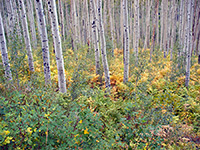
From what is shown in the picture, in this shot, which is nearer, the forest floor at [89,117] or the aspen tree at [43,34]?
the forest floor at [89,117]

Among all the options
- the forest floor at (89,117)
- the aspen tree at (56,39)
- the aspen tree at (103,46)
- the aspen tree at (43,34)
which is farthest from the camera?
the aspen tree at (103,46)

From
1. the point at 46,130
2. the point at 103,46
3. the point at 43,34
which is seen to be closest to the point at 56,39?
the point at 43,34

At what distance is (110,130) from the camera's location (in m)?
4.26

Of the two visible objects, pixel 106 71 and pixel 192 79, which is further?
pixel 192 79

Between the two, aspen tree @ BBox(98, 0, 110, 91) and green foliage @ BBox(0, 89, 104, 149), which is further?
aspen tree @ BBox(98, 0, 110, 91)

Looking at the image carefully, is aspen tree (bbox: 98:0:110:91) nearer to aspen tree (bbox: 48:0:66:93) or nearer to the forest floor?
the forest floor

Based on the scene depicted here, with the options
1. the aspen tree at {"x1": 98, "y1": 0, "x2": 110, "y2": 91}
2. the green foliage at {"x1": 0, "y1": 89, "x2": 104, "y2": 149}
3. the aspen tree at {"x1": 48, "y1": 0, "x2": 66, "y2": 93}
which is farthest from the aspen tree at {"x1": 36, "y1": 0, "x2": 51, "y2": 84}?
the green foliage at {"x1": 0, "y1": 89, "x2": 104, "y2": 149}

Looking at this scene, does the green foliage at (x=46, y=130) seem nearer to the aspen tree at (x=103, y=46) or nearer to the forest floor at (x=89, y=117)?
the forest floor at (x=89, y=117)

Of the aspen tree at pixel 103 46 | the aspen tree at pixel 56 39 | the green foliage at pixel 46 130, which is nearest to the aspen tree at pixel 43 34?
→ the aspen tree at pixel 56 39

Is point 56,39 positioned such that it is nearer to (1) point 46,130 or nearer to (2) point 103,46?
(2) point 103,46

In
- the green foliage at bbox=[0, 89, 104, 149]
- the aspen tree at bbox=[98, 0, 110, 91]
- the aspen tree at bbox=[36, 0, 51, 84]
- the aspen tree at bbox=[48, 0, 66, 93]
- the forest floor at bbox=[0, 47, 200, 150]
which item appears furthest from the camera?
the aspen tree at bbox=[98, 0, 110, 91]

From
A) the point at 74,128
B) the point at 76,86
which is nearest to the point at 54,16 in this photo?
the point at 76,86

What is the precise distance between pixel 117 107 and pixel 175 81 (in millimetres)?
4074

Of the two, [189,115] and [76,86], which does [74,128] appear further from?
[189,115]
